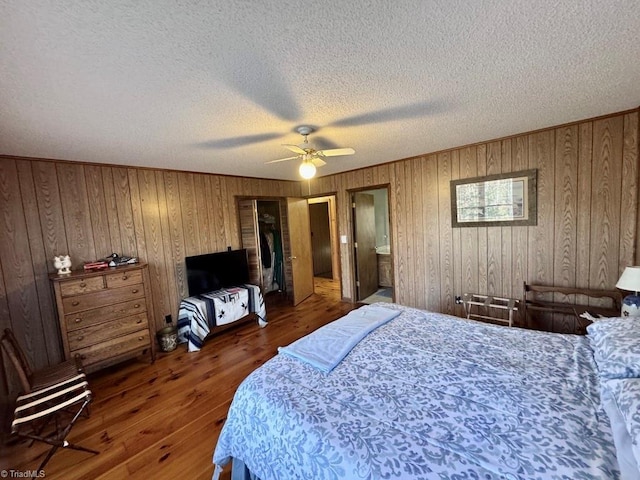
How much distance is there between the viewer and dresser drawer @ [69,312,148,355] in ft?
8.20

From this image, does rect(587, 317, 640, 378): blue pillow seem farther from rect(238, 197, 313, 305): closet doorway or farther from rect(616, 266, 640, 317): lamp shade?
rect(238, 197, 313, 305): closet doorway

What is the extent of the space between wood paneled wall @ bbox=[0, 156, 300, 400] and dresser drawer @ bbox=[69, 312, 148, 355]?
21.7 inches

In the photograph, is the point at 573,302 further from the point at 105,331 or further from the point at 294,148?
the point at 105,331

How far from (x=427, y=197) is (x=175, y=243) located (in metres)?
3.63

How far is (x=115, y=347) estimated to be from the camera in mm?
2736

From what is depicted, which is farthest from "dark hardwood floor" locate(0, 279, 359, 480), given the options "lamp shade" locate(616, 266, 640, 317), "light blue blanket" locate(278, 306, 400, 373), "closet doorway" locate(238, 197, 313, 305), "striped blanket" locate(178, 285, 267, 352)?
"lamp shade" locate(616, 266, 640, 317)

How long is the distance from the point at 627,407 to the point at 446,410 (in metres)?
0.65

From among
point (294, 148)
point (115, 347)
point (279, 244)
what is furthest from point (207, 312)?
point (294, 148)

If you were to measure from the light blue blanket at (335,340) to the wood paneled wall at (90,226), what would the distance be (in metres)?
2.63

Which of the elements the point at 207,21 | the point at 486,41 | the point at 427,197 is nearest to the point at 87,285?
the point at 207,21

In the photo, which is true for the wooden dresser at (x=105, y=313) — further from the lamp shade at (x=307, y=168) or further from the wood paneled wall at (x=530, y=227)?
the wood paneled wall at (x=530, y=227)

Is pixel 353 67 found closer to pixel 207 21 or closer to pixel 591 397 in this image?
pixel 207 21

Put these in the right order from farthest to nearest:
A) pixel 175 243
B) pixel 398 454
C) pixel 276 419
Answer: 1. pixel 175 243
2. pixel 276 419
3. pixel 398 454

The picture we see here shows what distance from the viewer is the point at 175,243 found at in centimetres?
366
